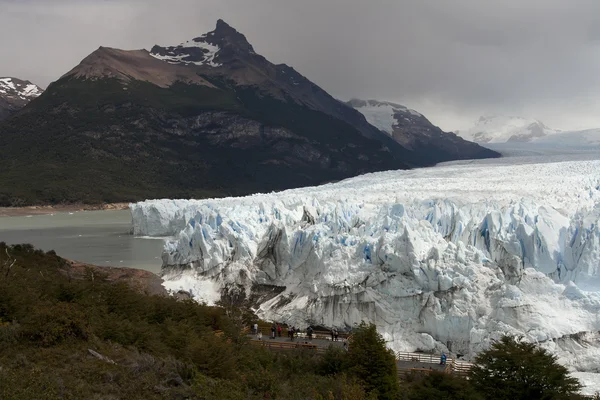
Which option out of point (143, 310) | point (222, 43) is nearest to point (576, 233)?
point (143, 310)

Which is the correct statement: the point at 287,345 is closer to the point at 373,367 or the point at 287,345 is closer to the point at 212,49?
the point at 373,367

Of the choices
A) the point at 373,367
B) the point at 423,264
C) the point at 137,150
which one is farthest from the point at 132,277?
the point at 137,150

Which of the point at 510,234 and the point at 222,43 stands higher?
the point at 222,43

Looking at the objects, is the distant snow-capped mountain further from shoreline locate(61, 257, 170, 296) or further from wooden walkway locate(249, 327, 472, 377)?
wooden walkway locate(249, 327, 472, 377)

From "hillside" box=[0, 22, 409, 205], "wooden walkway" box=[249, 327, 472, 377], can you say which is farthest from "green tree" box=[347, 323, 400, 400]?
"hillside" box=[0, 22, 409, 205]

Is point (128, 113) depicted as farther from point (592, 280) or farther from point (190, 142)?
point (592, 280)

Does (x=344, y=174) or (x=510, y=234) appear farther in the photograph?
(x=344, y=174)
